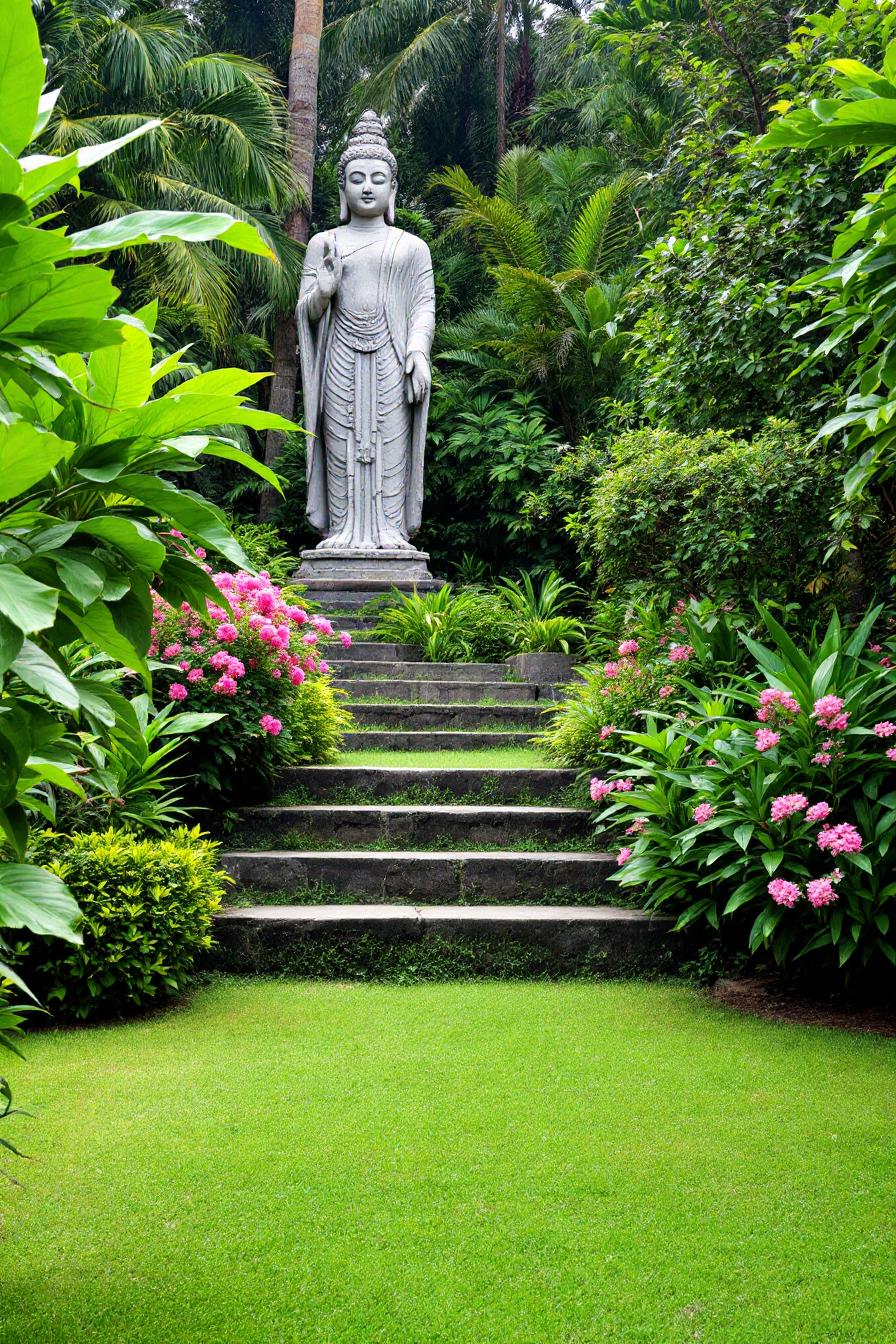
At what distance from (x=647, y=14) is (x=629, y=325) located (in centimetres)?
292

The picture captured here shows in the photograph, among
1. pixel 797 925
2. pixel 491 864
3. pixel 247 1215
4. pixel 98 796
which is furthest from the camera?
pixel 491 864

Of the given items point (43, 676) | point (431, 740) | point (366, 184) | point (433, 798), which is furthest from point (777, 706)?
point (366, 184)

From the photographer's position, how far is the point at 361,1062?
3.29 meters

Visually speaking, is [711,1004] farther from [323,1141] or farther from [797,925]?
[323,1141]

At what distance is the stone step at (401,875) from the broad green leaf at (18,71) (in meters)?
3.67

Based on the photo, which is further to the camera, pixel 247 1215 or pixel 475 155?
pixel 475 155

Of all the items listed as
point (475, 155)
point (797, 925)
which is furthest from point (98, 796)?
point (475, 155)

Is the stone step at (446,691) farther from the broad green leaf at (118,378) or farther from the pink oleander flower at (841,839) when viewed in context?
the broad green leaf at (118,378)

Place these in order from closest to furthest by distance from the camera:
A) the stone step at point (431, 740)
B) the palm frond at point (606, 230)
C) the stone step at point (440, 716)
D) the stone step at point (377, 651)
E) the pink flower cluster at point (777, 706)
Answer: the pink flower cluster at point (777, 706) → the stone step at point (431, 740) → the stone step at point (440, 716) → the stone step at point (377, 651) → the palm frond at point (606, 230)

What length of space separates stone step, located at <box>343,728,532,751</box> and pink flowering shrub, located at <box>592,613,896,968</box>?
6.99 ft

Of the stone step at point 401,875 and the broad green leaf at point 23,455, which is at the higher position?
the broad green leaf at point 23,455

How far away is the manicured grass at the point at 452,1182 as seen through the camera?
204 centimetres

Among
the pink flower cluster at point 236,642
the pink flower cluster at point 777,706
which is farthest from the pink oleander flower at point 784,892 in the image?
the pink flower cluster at point 236,642

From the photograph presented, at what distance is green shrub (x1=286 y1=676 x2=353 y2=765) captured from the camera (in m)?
5.47
